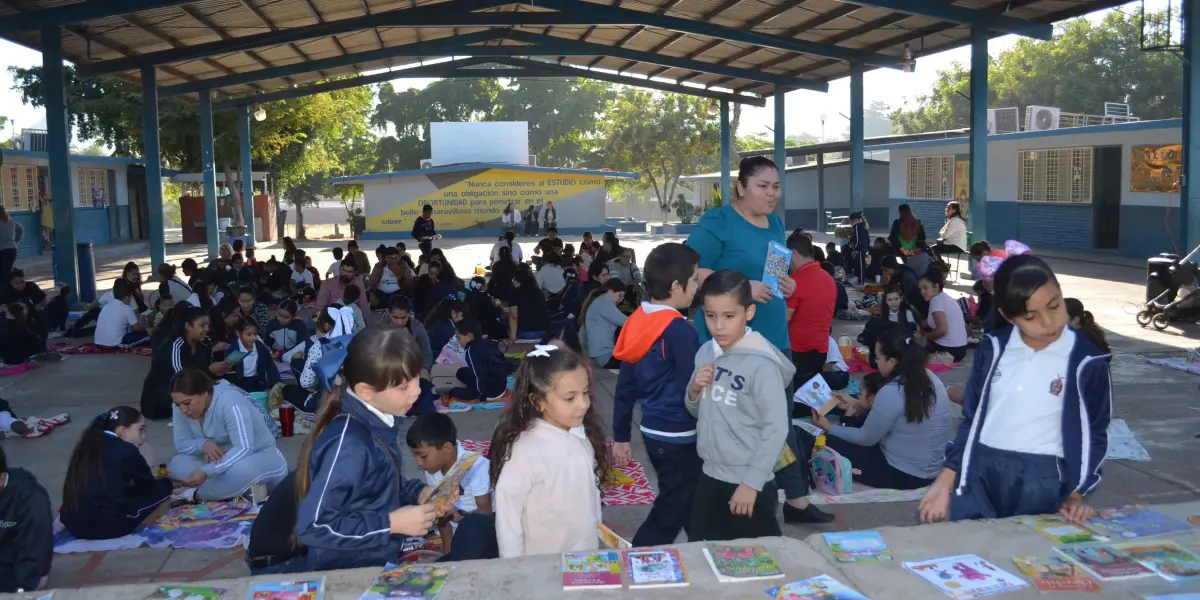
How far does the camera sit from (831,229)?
36438 millimetres

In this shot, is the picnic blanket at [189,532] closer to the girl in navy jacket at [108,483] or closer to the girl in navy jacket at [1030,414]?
the girl in navy jacket at [108,483]

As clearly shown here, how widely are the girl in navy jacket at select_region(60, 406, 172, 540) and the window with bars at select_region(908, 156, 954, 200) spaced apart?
2601 centimetres

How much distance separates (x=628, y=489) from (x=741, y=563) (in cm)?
305

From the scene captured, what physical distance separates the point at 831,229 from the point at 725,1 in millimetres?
21451

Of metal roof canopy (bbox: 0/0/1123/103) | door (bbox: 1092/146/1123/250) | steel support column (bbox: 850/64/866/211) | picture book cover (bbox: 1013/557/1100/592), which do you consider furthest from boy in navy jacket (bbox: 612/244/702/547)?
door (bbox: 1092/146/1123/250)

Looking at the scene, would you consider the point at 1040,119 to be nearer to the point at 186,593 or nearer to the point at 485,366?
the point at 485,366

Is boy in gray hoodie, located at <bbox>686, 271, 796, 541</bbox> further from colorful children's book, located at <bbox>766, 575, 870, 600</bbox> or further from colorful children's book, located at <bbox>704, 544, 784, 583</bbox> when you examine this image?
colorful children's book, located at <bbox>766, 575, 870, 600</bbox>

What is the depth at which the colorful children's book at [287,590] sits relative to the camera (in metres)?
2.85

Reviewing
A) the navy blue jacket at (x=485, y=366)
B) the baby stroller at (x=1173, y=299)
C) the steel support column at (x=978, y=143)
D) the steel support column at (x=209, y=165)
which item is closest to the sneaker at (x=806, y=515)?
the navy blue jacket at (x=485, y=366)

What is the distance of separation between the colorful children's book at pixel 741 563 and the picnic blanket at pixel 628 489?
2.49 meters

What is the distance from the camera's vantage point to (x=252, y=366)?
26.8 feet

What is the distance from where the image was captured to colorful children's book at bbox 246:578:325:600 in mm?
2848

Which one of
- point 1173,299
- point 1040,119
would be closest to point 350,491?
point 1173,299

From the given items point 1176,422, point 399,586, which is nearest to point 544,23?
point 1176,422
